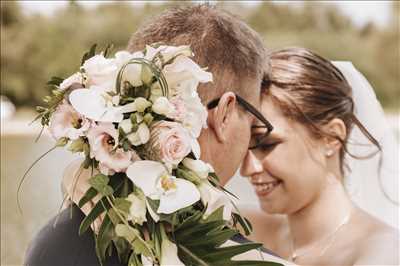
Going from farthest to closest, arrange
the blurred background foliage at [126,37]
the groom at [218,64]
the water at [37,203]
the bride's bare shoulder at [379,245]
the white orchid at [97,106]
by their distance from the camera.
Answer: the blurred background foliage at [126,37], the water at [37,203], the bride's bare shoulder at [379,245], the groom at [218,64], the white orchid at [97,106]

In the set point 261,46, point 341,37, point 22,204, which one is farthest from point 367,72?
point 261,46

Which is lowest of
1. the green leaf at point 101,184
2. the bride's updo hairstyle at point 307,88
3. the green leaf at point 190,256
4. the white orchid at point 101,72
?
the bride's updo hairstyle at point 307,88

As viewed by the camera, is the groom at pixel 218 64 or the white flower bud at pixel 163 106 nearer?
the white flower bud at pixel 163 106

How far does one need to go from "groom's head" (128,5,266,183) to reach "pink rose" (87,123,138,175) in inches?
12.1

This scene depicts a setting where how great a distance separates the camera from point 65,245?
173cm

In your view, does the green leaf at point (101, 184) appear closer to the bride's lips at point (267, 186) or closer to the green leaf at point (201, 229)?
the green leaf at point (201, 229)

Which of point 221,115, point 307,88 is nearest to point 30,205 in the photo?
point 307,88

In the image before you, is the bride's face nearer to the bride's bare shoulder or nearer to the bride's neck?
the bride's neck

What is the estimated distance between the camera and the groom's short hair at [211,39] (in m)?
1.91

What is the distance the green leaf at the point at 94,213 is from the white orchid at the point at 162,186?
3.2 inches

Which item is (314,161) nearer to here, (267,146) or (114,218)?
(267,146)

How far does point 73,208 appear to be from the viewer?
179cm

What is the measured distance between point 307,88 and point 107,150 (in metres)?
1.30

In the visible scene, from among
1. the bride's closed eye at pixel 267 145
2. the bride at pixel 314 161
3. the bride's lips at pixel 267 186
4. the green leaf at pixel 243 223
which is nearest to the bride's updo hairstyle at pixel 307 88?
the bride at pixel 314 161
